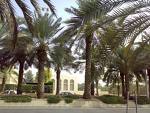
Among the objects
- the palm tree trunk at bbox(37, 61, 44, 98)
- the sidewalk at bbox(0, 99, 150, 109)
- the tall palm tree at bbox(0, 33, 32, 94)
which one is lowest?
the sidewalk at bbox(0, 99, 150, 109)

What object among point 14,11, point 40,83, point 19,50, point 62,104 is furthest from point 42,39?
point 14,11

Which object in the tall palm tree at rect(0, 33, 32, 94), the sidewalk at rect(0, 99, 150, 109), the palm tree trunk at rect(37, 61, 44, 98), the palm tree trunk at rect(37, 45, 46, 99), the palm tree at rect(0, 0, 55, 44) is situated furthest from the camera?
the palm tree trunk at rect(37, 45, 46, 99)

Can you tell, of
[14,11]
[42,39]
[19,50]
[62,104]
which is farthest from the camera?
[19,50]

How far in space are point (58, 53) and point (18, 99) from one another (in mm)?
6668

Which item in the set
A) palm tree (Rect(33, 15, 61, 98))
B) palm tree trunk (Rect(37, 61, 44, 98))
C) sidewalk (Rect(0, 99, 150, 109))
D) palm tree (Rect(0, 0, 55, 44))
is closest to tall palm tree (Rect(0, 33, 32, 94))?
palm tree (Rect(33, 15, 61, 98))

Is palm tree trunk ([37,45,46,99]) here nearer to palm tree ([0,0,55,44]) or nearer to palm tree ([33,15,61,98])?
palm tree ([33,15,61,98])

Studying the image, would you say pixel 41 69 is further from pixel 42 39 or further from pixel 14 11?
pixel 14 11

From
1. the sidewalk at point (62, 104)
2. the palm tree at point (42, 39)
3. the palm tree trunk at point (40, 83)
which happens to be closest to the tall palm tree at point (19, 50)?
the palm tree at point (42, 39)

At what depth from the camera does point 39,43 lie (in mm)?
38094

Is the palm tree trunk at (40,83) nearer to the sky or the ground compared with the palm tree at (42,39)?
nearer to the ground

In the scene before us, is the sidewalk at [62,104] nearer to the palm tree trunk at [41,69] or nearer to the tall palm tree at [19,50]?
the palm tree trunk at [41,69]

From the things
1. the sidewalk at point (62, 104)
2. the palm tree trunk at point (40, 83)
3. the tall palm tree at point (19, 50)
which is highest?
the tall palm tree at point (19, 50)

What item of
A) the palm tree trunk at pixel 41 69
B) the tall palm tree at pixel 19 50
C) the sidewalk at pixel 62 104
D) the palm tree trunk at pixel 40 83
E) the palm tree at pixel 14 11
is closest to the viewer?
the palm tree at pixel 14 11

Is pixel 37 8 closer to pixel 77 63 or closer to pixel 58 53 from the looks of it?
pixel 58 53
